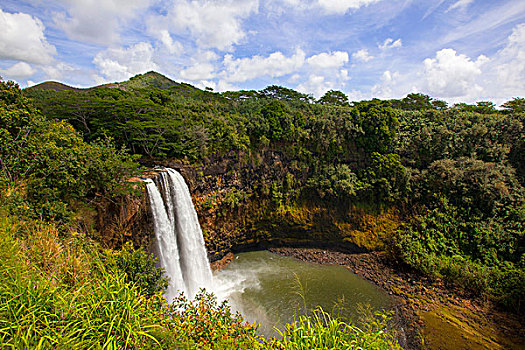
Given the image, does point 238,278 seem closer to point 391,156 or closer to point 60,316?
point 60,316

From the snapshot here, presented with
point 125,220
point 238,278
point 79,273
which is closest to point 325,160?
point 238,278

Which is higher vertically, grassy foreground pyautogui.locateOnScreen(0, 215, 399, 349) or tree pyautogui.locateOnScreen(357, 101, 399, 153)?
tree pyautogui.locateOnScreen(357, 101, 399, 153)

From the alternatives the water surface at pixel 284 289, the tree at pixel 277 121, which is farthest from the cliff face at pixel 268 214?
the water surface at pixel 284 289

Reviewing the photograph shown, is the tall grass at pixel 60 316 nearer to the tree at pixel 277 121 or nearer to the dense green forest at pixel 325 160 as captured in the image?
the dense green forest at pixel 325 160

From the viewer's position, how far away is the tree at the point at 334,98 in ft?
105

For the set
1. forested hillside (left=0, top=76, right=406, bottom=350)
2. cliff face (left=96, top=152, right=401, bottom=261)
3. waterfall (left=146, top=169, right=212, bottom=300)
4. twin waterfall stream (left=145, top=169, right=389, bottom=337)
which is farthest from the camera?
cliff face (left=96, top=152, right=401, bottom=261)

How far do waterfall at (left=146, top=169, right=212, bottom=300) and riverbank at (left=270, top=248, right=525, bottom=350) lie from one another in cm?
984

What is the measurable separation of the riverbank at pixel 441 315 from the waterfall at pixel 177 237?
32.3 ft

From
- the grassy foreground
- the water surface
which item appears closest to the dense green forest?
the water surface

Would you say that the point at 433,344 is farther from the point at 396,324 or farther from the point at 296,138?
the point at 296,138

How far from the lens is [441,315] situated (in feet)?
37.2

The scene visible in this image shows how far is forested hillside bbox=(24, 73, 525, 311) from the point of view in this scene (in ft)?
41.7

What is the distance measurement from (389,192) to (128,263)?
16937 mm

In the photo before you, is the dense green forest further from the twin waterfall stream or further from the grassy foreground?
the grassy foreground
